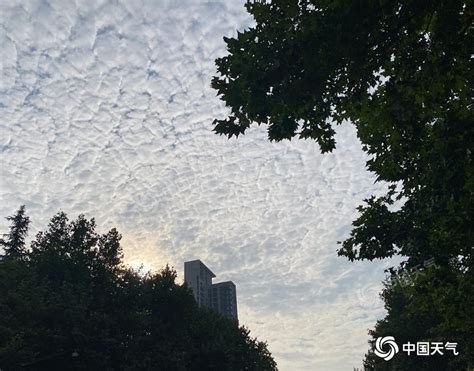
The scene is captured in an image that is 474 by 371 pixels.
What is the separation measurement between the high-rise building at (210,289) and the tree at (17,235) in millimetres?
121721

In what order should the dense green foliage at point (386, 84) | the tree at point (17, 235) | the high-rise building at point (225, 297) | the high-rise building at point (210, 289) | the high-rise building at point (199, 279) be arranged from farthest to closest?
the high-rise building at point (225, 297)
the high-rise building at point (210, 289)
the high-rise building at point (199, 279)
the tree at point (17, 235)
the dense green foliage at point (386, 84)

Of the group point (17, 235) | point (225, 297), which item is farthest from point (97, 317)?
point (225, 297)

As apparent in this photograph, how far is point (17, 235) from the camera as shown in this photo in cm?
5578

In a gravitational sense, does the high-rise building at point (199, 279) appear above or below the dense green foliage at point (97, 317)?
above

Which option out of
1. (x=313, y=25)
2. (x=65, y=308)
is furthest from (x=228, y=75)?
(x=65, y=308)

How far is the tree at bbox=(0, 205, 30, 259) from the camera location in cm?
5466

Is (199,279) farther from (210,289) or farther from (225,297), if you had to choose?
(225,297)

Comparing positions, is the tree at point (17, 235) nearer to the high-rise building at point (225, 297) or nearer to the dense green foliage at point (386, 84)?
the dense green foliage at point (386, 84)

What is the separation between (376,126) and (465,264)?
6.33 m

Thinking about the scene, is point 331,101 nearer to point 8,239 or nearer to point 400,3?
point 400,3

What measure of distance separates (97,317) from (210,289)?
15771 centimetres

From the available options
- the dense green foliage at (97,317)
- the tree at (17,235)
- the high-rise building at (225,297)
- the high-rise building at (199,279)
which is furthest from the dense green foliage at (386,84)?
the high-rise building at (225,297)

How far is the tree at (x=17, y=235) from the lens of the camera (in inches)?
2152

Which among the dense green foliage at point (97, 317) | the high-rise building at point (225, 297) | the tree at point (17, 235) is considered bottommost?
the dense green foliage at point (97, 317)
